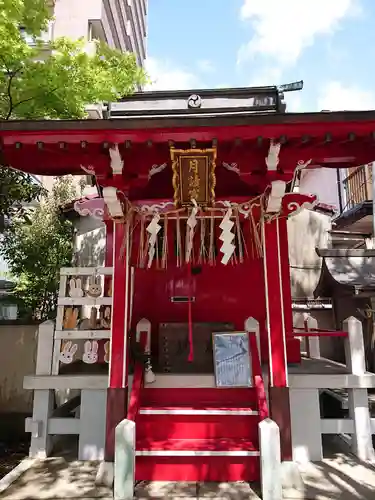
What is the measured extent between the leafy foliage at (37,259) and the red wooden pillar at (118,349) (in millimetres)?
6293

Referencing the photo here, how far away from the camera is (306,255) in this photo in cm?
1515

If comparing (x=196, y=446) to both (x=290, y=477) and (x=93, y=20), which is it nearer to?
(x=290, y=477)

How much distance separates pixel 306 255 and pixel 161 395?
10813 mm

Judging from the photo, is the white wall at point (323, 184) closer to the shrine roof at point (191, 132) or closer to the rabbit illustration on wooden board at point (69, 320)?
the shrine roof at point (191, 132)

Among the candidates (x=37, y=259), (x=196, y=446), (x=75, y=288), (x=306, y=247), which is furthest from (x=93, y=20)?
(x=196, y=446)

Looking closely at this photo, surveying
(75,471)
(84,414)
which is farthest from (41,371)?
(75,471)

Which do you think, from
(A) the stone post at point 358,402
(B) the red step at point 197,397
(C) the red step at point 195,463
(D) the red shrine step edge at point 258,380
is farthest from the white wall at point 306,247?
(C) the red step at point 195,463

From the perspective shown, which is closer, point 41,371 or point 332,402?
point 41,371

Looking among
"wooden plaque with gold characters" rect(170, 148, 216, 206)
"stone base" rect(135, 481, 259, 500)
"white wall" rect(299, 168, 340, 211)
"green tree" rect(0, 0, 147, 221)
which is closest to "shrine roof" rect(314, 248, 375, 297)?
"wooden plaque with gold characters" rect(170, 148, 216, 206)

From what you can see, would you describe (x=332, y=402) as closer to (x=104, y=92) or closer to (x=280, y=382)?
(x=280, y=382)

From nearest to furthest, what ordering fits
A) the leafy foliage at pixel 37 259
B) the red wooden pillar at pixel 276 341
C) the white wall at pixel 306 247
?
the red wooden pillar at pixel 276 341, the leafy foliage at pixel 37 259, the white wall at pixel 306 247

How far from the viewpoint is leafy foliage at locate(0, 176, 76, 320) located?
11336 mm

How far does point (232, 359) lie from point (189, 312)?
39.2 inches

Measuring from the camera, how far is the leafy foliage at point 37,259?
11336mm
